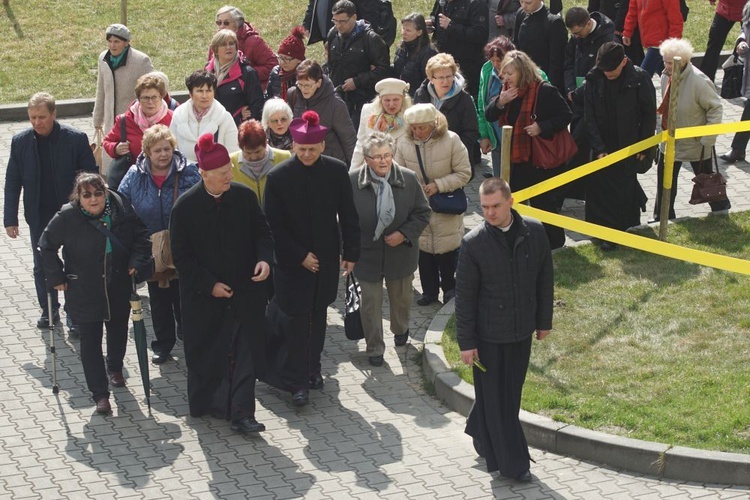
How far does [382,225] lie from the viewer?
10.3 metres

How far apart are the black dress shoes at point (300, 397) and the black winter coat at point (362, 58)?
500cm

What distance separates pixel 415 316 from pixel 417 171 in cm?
115

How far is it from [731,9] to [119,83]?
7428 millimetres

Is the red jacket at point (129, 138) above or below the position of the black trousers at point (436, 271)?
above

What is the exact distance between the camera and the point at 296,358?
9680 millimetres

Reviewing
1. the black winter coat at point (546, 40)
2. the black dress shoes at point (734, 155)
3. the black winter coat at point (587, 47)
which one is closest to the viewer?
the black winter coat at point (587, 47)

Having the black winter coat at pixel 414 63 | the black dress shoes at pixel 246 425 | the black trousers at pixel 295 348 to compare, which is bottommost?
the black dress shoes at pixel 246 425

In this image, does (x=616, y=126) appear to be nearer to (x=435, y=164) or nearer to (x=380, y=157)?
(x=435, y=164)

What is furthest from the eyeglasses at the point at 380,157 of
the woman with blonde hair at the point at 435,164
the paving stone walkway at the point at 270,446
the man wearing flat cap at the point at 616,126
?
the man wearing flat cap at the point at 616,126

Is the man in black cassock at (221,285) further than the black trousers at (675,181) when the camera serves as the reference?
No

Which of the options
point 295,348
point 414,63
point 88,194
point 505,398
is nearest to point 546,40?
point 414,63

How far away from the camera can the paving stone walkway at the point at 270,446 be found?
27.8 ft

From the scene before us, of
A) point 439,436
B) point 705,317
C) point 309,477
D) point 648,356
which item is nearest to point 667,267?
point 705,317

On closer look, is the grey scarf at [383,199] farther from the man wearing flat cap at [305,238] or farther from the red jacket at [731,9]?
the red jacket at [731,9]
